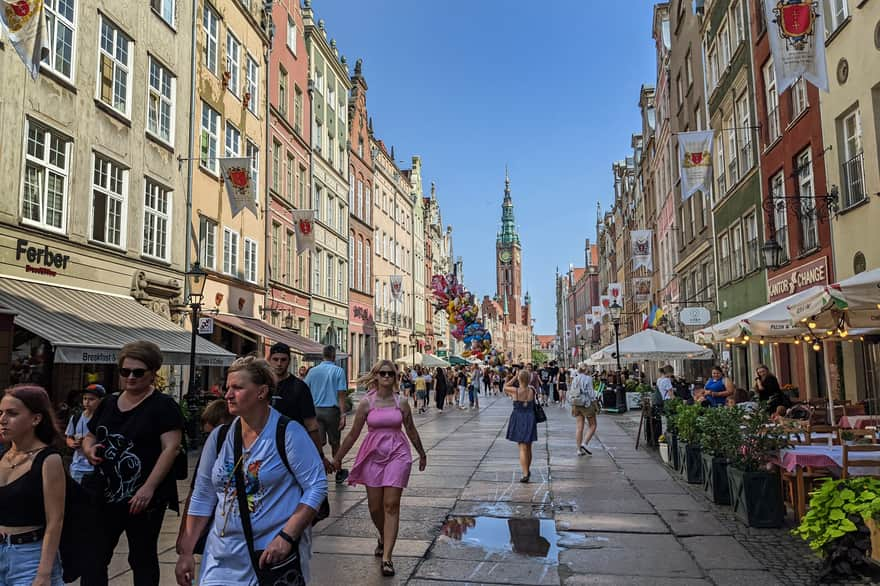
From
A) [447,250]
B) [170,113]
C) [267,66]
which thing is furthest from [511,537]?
[447,250]

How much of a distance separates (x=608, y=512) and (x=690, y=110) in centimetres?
2506

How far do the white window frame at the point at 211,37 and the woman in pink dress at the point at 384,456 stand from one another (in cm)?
1813

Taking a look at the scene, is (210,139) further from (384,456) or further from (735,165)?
(384,456)

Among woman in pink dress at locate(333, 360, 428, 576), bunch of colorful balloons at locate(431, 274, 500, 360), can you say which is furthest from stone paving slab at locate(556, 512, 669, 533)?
bunch of colorful balloons at locate(431, 274, 500, 360)

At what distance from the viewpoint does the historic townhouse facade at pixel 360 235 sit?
40.4 meters

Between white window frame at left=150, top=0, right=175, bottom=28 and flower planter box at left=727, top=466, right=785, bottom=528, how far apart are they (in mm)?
18195

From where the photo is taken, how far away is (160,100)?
757 inches

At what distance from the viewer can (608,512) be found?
8.60m

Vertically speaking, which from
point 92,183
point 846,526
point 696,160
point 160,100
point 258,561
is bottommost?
point 846,526

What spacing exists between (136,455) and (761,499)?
20.8ft

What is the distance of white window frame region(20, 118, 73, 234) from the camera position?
13.7 m

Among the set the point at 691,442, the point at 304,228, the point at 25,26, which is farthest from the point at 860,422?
the point at 304,228

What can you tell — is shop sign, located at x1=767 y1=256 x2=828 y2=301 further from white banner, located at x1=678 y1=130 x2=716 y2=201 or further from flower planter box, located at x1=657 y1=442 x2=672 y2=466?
flower planter box, located at x1=657 y1=442 x2=672 y2=466

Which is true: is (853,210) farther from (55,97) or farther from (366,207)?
(366,207)
